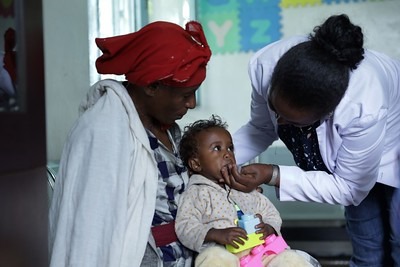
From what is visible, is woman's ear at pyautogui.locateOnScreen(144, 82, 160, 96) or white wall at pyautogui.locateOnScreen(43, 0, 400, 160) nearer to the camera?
woman's ear at pyautogui.locateOnScreen(144, 82, 160, 96)

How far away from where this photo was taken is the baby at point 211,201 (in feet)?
4.30

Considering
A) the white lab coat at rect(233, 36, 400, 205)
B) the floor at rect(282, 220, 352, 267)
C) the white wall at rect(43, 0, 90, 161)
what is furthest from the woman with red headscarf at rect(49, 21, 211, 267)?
the floor at rect(282, 220, 352, 267)

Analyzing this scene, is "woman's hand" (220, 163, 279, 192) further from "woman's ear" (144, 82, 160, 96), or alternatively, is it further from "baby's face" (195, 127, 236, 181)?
"woman's ear" (144, 82, 160, 96)

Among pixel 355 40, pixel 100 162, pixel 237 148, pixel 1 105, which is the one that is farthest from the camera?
pixel 237 148

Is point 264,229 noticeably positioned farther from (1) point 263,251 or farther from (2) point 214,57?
(2) point 214,57

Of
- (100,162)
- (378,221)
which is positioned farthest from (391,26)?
(100,162)

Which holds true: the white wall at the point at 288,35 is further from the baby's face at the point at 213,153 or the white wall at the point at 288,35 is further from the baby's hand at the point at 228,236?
the baby's hand at the point at 228,236

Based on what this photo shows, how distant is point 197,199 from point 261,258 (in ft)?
0.73

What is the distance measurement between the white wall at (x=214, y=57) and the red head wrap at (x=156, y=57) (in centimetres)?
123

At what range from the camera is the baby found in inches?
51.6

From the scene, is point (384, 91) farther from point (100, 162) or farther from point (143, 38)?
point (100, 162)

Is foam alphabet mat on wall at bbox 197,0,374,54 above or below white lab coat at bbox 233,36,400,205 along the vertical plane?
above

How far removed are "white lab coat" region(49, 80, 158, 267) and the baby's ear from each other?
0.22 m

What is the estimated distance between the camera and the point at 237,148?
5.83 ft
